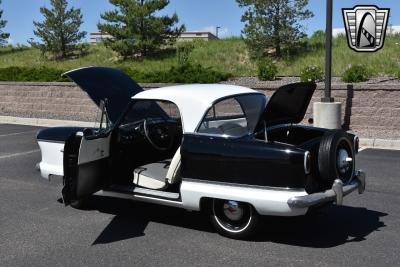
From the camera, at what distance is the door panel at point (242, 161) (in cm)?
463

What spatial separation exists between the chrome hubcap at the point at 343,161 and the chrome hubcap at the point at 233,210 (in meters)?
1.05

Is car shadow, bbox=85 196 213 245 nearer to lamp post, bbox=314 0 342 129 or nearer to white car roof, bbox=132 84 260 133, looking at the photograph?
white car roof, bbox=132 84 260 133

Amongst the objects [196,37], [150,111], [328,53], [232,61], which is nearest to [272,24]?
[232,61]

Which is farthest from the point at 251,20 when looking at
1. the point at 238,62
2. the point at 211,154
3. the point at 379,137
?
the point at 211,154

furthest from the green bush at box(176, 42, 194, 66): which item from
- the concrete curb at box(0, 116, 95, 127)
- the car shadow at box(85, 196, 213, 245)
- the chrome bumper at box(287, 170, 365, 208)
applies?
the chrome bumper at box(287, 170, 365, 208)

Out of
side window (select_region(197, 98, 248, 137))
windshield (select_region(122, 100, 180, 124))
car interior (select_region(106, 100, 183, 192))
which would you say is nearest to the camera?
side window (select_region(197, 98, 248, 137))

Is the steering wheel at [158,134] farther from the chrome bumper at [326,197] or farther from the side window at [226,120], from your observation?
the chrome bumper at [326,197]

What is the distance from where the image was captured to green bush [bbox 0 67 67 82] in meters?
19.4

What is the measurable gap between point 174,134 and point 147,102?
22.8 inches

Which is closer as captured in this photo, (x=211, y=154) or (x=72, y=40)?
(x=211, y=154)

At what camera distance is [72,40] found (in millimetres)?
25750

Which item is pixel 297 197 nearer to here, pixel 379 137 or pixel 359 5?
pixel 379 137

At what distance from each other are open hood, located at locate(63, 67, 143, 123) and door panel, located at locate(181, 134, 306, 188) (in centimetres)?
137

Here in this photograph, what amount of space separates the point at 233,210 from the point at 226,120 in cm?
101
